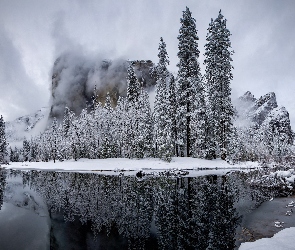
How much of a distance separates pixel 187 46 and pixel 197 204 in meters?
26.7

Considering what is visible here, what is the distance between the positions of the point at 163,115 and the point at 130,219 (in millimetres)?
28141

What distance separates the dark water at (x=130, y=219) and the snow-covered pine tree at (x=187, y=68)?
56.6ft

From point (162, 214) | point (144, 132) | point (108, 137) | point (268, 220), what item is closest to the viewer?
point (268, 220)

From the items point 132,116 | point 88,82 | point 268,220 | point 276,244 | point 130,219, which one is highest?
point 88,82

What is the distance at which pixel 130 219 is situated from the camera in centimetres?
1009

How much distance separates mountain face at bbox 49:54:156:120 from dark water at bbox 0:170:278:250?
483 feet

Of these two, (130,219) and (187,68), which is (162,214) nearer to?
(130,219)

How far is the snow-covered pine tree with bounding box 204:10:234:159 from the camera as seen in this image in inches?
1179

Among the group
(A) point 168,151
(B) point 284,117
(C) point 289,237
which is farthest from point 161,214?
(B) point 284,117

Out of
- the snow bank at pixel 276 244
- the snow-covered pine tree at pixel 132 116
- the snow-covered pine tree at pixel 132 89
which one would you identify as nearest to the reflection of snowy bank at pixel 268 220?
the snow bank at pixel 276 244

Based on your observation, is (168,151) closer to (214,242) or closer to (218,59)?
(218,59)

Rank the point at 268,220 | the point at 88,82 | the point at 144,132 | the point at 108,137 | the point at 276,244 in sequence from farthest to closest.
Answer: the point at 88,82, the point at 108,137, the point at 144,132, the point at 268,220, the point at 276,244

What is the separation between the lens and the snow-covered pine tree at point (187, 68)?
3175 cm

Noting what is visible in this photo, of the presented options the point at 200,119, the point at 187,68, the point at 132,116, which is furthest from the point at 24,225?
the point at 132,116
